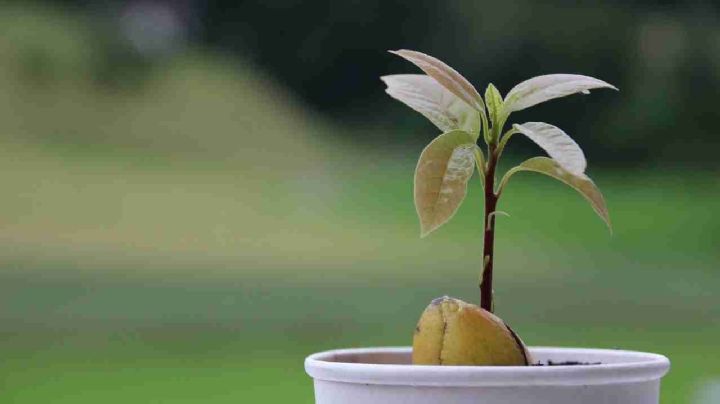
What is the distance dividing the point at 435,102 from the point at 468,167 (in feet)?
0.26

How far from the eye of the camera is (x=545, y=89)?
67 cm

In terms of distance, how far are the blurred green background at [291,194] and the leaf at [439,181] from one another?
3.16m

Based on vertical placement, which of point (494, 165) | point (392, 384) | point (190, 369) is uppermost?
point (494, 165)

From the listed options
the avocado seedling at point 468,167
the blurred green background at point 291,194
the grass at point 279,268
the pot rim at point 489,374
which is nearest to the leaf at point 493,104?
the avocado seedling at point 468,167

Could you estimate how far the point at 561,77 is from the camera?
67cm

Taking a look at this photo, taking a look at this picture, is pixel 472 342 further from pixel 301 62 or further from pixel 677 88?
pixel 677 88

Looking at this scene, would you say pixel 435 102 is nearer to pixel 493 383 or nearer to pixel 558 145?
pixel 558 145

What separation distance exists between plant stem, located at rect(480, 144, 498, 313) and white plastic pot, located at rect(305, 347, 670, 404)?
0.41ft

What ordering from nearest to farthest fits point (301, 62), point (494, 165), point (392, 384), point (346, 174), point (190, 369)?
point (392, 384) → point (494, 165) → point (301, 62) → point (346, 174) → point (190, 369)

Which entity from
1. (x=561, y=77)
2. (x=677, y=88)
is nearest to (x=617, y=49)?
(x=677, y=88)

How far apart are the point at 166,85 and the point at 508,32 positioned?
1.58 meters

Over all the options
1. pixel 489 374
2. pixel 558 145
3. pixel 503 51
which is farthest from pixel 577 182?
pixel 503 51

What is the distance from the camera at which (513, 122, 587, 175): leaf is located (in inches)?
22.6

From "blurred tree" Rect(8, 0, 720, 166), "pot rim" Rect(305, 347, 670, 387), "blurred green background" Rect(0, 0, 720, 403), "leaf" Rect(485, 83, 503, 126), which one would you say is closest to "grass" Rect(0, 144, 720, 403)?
"blurred green background" Rect(0, 0, 720, 403)
